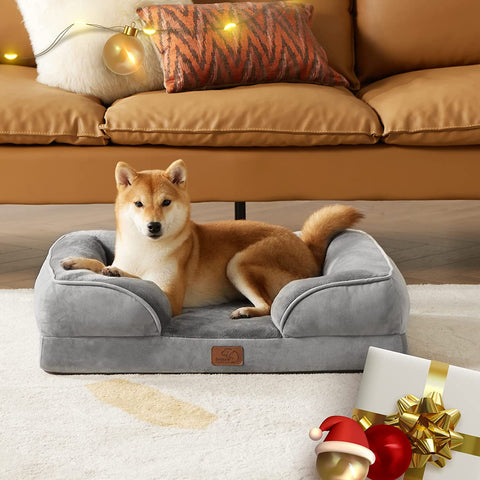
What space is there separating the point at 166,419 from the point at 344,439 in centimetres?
41

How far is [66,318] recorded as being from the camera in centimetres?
163

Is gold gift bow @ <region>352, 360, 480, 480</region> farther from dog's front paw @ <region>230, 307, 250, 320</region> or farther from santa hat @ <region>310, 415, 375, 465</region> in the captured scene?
dog's front paw @ <region>230, 307, 250, 320</region>

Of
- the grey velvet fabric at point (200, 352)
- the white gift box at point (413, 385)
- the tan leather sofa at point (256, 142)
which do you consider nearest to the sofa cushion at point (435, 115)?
the tan leather sofa at point (256, 142)

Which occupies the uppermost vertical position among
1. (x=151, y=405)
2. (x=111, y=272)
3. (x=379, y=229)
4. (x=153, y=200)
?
(x=153, y=200)

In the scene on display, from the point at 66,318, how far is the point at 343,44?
68.9 inches

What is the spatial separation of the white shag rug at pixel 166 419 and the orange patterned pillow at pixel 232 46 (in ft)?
3.62

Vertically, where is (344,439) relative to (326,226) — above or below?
above

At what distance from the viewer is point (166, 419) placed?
1.44 metres

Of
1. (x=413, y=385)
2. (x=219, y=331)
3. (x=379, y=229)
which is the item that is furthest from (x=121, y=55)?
(x=413, y=385)

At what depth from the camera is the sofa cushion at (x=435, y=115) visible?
2301 mm

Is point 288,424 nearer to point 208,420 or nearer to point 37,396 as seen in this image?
point 208,420

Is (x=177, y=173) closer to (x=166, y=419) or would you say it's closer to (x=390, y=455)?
(x=166, y=419)

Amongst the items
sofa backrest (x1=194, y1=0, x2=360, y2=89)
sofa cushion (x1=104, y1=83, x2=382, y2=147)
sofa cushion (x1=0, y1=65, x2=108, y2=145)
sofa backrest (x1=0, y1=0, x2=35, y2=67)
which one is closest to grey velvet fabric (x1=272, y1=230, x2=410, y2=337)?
sofa cushion (x1=104, y1=83, x2=382, y2=147)

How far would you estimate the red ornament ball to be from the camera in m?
1.20
